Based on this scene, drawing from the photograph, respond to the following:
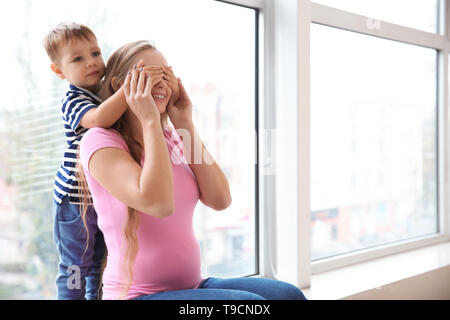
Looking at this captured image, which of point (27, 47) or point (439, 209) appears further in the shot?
point (439, 209)

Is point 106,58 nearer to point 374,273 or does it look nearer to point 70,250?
point 70,250

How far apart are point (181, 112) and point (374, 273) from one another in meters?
1.23

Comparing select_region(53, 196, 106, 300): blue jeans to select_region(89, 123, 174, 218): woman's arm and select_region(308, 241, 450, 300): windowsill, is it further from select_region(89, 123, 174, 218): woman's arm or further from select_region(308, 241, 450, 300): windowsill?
select_region(308, 241, 450, 300): windowsill

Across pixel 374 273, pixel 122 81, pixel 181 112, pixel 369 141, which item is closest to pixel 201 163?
pixel 181 112

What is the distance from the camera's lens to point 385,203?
212 centimetres

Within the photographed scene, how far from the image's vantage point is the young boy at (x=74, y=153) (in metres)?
0.99

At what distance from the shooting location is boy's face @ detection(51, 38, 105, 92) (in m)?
0.99

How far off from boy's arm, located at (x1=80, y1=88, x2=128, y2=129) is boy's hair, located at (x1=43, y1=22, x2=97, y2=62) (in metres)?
0.21

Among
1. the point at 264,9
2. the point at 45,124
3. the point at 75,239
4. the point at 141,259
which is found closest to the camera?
the point at 141,259

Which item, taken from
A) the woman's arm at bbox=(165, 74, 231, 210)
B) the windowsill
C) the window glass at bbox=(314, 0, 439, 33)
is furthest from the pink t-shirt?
the window glass at bbox=(314, 0, 439, 33)

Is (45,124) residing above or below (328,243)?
above

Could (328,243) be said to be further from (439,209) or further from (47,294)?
(47,294)
